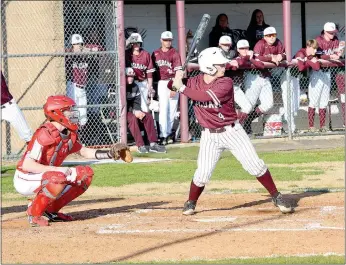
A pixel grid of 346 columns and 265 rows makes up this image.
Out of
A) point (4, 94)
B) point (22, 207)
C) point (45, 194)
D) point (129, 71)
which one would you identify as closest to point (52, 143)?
point (45, 194)

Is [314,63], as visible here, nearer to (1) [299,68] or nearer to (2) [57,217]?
(1) [299,68]

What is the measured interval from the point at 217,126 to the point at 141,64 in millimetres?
6676

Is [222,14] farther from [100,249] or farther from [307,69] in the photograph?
[100,249]

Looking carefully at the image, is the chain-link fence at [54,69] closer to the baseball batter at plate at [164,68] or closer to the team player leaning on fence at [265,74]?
the team player leaning on fence at [265,74]

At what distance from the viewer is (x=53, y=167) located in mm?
9914

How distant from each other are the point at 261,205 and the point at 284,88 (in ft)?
22.7

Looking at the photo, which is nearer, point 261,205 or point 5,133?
point 261,205

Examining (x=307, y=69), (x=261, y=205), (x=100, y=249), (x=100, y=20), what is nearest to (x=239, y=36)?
(x=307, y=69)

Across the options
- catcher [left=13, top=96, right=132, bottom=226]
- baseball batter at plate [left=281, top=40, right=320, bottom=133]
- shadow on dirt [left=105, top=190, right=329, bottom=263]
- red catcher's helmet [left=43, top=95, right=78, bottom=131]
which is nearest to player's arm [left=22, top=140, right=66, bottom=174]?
catcher [left=13, top=96, right=132, bottom=226]

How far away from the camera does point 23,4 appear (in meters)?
16.8

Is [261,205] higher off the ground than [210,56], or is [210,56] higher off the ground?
[210,56]

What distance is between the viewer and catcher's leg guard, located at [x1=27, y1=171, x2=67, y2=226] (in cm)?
975

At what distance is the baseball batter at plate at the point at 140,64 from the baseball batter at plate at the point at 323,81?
117 inches

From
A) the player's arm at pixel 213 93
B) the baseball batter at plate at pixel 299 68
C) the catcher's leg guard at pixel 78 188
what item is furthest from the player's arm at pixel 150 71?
the catcher's leg guard at pixel 78 188
